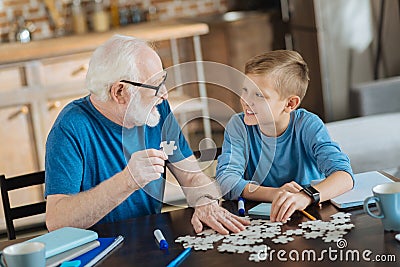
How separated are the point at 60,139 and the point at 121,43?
0.31 meters

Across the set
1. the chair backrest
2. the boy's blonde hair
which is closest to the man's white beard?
the boy's blonde hair

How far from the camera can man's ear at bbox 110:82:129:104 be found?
206 cm

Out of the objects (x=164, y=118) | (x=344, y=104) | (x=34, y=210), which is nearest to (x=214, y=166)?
(x=164, y=118)

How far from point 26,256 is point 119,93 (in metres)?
0.68

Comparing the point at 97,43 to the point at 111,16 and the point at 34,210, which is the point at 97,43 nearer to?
the point at 111,16

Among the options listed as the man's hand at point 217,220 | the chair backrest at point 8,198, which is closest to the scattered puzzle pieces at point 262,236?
the man's hand at point 217,220

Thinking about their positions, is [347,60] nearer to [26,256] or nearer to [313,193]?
[313,193]

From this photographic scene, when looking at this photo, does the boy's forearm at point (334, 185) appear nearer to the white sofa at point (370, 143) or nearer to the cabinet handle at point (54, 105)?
the white sofa at point (370, 143)

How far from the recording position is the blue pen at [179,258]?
1.58 meters

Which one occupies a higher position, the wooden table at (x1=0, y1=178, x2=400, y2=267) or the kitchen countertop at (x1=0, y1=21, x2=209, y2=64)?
the kitchen countertop at (x1=0, y1=21, x2=209, y2=64)

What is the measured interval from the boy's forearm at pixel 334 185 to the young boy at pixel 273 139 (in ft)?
0.11

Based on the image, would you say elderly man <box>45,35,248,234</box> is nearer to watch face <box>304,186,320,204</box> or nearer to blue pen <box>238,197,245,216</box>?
blue pen <box>238,197,245,216</box>

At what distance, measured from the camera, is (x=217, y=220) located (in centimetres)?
179

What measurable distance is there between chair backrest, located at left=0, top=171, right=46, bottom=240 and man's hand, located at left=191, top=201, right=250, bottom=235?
656 millimetres
